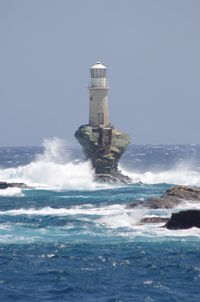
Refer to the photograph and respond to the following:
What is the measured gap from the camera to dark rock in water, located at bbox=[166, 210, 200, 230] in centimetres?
5728

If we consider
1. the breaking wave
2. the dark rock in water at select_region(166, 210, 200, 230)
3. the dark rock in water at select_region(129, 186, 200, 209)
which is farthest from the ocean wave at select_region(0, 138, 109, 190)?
the dark rock in water at select_region(166, 210, 200, 230)

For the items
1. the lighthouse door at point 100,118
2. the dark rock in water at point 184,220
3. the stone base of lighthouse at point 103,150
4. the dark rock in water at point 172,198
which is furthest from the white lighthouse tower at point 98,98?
the dark rock in water at point 184,220

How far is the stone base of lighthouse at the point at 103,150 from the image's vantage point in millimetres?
102438

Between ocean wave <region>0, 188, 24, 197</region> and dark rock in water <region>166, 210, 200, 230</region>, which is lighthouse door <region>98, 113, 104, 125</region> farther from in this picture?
dark rock in water <region>166, 210, 200, 230</region>

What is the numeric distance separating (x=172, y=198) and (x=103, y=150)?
1211 inches

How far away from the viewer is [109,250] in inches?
1981

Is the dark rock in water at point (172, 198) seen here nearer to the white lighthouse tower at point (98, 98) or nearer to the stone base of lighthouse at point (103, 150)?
the stone base of lighthouse at point (103, 150)

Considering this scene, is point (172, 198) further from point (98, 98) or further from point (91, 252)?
point (98, 98)

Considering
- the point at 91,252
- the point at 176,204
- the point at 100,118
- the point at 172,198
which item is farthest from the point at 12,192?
the point at 91,252

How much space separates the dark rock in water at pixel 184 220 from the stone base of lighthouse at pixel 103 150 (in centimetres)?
4485

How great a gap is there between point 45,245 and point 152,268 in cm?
1001

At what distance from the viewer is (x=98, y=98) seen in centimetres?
10506

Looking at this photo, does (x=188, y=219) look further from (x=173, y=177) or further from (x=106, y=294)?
(x=173, y=177)

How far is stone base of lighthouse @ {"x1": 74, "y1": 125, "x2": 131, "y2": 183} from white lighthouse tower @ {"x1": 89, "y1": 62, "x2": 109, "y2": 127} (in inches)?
81.2
